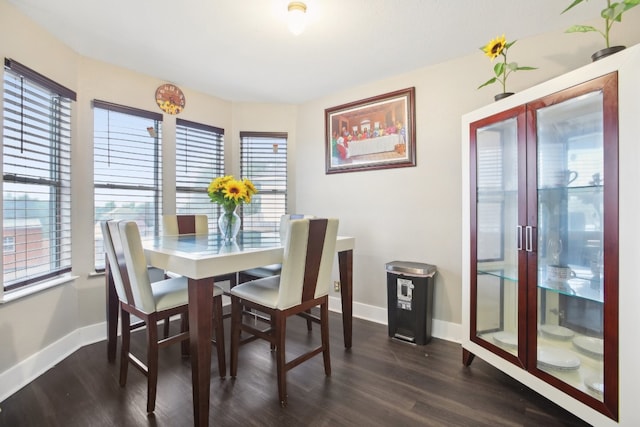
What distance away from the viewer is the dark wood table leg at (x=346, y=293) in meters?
2.46

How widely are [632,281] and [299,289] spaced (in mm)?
1555

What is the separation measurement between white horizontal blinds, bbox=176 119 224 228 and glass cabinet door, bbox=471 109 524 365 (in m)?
2.67

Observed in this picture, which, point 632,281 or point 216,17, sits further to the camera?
point 216,17

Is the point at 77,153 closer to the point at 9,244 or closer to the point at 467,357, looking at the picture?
the point at 9,244

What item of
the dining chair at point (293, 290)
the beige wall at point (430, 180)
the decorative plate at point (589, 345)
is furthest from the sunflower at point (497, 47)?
the decorative plate at point (589, 345)

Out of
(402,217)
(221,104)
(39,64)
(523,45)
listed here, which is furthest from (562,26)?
(39,64)

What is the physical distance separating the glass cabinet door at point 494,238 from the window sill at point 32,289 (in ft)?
9.69

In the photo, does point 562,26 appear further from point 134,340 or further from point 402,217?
point 134,340

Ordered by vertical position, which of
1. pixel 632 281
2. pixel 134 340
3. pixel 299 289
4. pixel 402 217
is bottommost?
pixel 134 340

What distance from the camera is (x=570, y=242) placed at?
174cm

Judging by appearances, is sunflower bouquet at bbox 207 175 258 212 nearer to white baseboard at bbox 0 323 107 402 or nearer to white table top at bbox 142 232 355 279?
white table top at bbox 142 232 355 279

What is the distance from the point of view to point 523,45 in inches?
89.8

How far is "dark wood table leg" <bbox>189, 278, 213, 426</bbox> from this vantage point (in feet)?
4.99

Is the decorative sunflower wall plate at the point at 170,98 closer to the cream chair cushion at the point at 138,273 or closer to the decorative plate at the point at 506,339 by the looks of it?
the cream chair cushion at the point at 138,273
